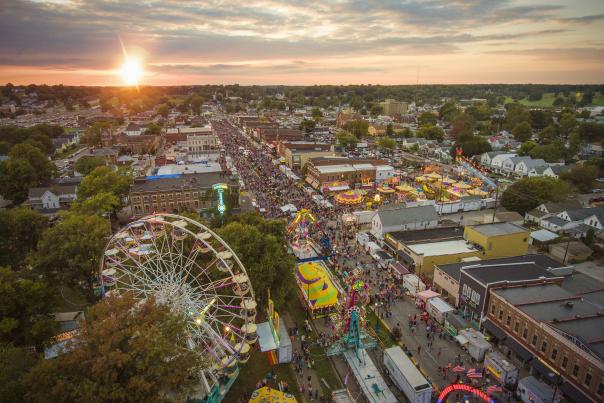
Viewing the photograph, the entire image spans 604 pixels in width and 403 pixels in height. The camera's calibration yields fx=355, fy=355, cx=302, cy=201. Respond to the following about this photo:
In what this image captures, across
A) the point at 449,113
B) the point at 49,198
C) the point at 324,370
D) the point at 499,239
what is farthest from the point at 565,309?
the point at 449,113

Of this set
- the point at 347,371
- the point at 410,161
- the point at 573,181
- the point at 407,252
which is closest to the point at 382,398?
the point at 347,371

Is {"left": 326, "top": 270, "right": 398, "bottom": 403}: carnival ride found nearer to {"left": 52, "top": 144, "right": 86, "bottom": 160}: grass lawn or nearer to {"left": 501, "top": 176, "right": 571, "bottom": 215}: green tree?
{"left": 501, "top": 176, "right": 571, "bottom": 215}: green tree

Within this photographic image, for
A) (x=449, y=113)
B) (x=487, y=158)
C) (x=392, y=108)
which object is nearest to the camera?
(x=487, y=158)

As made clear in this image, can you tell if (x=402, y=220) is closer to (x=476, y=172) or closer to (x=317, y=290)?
(x=317, y=290)

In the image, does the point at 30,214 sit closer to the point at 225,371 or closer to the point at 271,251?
the point at 271,251

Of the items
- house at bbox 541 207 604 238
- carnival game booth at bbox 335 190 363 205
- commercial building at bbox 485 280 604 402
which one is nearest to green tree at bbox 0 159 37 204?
carnival game booth at bbox 335 190 363 205

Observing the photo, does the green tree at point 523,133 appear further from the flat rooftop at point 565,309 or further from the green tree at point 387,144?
the flat rooftop at point 565,309
